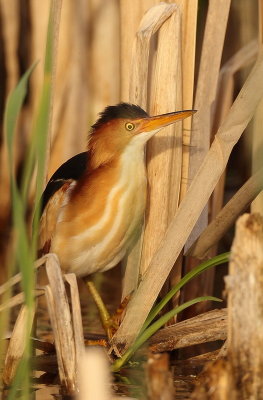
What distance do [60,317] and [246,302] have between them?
1.97 ft

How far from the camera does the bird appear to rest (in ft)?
9.66

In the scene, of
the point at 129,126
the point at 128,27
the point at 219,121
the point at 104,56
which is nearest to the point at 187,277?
the point at 129,126

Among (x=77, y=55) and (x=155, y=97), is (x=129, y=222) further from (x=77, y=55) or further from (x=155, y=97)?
(x=77, y=55)

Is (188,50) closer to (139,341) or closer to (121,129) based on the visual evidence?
(121,129)

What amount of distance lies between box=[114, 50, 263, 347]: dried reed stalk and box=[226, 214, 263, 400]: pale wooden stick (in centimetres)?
61

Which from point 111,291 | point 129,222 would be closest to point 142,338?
point 129,222

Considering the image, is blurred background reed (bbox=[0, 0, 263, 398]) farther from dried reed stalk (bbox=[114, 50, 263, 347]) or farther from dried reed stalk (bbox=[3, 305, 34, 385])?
dried reed stalk (bbox=[3, 305, 34, 385])

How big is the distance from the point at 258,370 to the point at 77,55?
6.93ft

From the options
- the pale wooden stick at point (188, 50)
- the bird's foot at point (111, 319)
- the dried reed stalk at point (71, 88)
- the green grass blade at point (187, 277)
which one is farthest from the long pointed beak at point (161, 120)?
the dried reed stalk at point (71, 88)

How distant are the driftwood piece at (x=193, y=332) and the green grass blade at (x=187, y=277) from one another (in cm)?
13

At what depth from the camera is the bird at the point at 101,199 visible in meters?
2.94

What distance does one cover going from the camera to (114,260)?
3096mm

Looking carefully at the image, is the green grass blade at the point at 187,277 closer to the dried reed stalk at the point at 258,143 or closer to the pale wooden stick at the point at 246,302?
the dried reed stalk at the point at 258,143

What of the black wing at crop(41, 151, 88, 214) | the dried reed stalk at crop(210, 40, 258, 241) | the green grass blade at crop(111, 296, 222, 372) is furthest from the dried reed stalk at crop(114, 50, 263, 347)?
the dried reed stalk at crop(210, 40, 258, 241)
